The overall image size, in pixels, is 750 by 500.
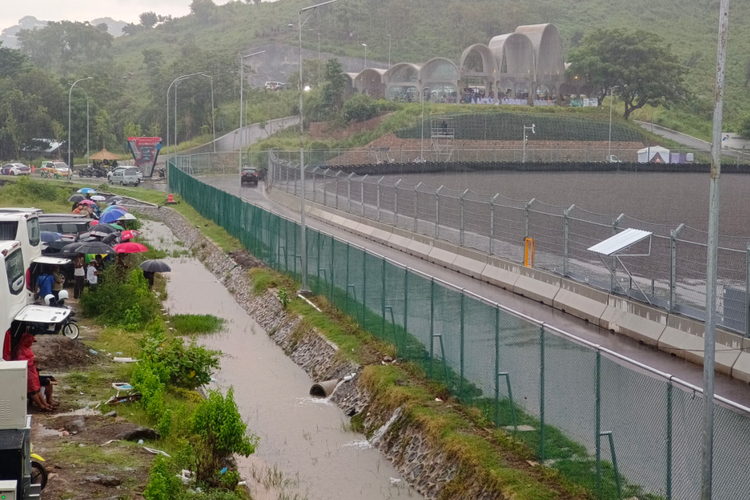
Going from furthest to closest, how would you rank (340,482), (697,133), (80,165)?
1. (697,133)
2. (80,165)
3. (340,482)

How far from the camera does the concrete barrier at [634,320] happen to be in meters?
19.7

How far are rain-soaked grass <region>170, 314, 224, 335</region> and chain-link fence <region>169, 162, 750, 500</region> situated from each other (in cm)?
557

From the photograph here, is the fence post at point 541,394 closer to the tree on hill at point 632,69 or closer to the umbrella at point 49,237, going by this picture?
the umbrella at point 49,237

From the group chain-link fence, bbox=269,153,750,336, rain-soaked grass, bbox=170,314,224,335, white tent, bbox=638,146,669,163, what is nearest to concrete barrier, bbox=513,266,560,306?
chain-link fence, bbox=269,153,750,336

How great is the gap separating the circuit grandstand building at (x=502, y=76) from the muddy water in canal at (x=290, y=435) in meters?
106

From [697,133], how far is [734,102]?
795 inches

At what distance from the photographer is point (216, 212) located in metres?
50.2

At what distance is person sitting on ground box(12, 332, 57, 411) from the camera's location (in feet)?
52.6

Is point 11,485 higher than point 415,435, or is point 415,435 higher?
point 11,485

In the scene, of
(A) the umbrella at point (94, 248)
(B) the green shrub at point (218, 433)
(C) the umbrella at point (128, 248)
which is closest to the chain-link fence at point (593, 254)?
(B) the green shrub at point (218, 433)

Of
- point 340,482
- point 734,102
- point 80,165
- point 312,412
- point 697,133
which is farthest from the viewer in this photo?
point 734,102

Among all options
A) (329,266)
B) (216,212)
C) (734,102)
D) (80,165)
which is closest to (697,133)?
(734,102)

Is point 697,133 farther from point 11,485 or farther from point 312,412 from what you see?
point 11,485

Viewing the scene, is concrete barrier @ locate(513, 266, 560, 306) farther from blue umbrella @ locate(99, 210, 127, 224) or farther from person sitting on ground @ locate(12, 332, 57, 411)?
blue umbrella @ locate(99, 210, 127, 224)
